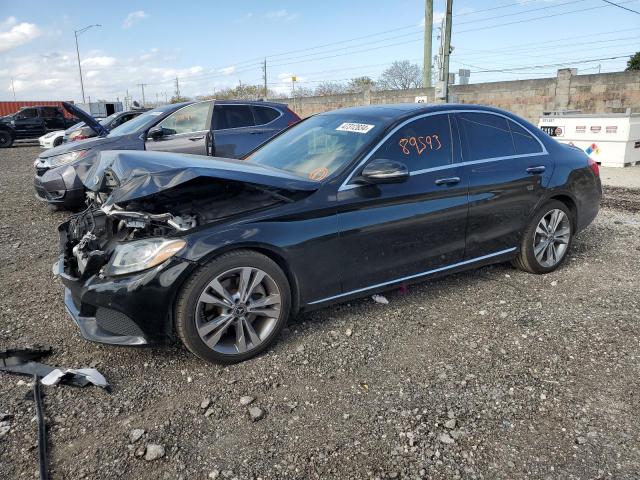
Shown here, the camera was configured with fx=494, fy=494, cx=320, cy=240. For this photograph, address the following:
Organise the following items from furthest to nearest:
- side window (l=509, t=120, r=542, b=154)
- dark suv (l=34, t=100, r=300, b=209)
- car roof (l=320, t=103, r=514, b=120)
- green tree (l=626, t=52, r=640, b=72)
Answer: green tree (l=626, t=52, r=640, b=72) → dark suv (l=34, t=100, r=300, b=209) → side window (l=509, t=120, r=542, b=154) → car roof (l=320, t=103, r=514, b=120)

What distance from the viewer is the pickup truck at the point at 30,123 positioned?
71.9ft

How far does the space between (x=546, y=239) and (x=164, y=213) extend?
3397mm

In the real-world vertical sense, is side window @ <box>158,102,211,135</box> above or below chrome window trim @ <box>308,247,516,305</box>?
above

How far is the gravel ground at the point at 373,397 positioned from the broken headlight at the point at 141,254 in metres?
0.67

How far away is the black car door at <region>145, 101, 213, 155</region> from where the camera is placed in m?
7.47

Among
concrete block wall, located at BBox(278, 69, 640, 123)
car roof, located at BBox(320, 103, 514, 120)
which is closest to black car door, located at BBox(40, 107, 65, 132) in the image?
concrete block wall, located at BBox(278, 69, 640, 123)

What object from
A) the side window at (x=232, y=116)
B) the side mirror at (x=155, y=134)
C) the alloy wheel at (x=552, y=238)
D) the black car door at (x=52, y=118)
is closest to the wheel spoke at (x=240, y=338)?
the alloy wheel at (x=552, y=238)

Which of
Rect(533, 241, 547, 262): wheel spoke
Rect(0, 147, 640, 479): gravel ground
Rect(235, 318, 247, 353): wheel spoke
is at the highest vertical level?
Rect(533, 241, 547, 262): wheel spoke

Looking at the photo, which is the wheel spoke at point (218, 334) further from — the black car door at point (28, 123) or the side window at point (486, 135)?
the black car door at point (28, 123)

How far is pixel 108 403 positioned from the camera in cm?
276

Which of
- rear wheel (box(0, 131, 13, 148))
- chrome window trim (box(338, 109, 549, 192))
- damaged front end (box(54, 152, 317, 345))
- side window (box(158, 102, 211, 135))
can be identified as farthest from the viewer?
rear wheel (box(0, 131, 13, 148))

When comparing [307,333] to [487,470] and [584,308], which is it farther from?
[584,308]

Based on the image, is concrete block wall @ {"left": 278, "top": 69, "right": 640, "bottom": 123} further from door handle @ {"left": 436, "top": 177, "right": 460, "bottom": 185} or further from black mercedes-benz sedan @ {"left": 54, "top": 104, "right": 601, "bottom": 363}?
door handle @ {"left": 436, "top": 177, "right": 460, "bottom": 185}

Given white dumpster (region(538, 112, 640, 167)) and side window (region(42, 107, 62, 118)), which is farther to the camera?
side window (region(42, 107, 62, 118))
